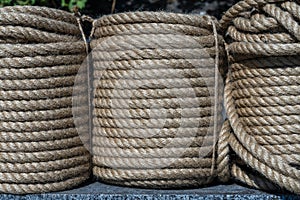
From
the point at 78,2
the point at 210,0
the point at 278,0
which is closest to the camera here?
the point at 278,0

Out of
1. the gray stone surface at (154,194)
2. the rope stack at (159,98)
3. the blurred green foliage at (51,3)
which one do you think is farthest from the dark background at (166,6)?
the gray stone surface at (154,194)

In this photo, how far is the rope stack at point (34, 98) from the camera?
160cm

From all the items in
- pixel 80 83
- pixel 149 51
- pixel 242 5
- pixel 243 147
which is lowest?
pixel 243 147

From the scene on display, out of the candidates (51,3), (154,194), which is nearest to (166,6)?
(51,3)

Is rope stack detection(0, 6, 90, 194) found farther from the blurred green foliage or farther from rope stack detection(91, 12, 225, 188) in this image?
the blurred green foliage

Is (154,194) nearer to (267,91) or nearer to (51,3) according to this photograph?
(267,91)

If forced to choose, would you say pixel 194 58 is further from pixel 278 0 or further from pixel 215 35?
pixel 278 0

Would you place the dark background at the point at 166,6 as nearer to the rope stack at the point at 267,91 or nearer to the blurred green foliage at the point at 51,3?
the blurred green foliage at the point at 51,3

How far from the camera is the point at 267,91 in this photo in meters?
1.63

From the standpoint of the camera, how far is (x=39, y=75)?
1610 millimetres

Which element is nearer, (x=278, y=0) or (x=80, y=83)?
(x=278, y=0)

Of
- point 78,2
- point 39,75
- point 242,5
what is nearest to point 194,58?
point 242,5

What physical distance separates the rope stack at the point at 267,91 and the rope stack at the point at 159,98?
3.4 inches

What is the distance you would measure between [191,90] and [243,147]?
0.24m
